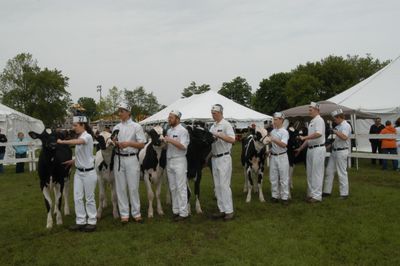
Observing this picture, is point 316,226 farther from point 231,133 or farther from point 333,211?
point 231,133

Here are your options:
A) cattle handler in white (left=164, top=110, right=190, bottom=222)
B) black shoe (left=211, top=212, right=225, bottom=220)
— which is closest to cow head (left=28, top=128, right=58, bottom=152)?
cattle handler in white (left=164, top=110, right=190, bottom=222)

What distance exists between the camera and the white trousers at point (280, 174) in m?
8.67

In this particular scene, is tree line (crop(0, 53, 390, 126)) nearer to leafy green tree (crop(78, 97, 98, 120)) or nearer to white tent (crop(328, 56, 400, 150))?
white tent (crop(328, 56, 400, 150))

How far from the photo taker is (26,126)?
24.6m

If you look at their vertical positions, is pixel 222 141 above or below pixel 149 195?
above

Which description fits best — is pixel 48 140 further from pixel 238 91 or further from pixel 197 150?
pixel 238 91

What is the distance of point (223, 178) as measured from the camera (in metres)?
7.30

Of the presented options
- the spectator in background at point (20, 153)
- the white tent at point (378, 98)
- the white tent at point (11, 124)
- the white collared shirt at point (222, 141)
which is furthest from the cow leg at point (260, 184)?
the white tent at point (11, 124)

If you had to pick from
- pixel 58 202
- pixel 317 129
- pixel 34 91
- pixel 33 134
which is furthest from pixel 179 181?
pixel 34 91

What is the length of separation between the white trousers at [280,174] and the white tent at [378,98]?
1358 centimetres

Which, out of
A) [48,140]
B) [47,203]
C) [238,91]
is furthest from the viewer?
[238,91]

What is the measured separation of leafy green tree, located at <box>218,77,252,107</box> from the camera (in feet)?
302

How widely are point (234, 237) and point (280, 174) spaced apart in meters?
2.79

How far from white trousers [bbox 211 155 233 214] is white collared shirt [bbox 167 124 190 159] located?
70 cm
